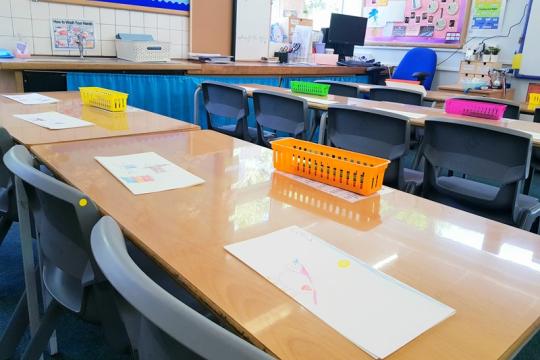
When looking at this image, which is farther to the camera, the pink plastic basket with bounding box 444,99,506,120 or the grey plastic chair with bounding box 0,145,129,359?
the pink plastic basket with bounding box 444,99,506,120

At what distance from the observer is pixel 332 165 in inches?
49.4

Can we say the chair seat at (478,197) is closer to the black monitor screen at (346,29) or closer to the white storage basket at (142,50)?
the white storage basket at (142,50)

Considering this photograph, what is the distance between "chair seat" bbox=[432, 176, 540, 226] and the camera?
1.90m

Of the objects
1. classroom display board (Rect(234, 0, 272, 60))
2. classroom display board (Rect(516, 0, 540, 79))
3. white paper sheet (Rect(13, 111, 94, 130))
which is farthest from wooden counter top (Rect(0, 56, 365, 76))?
classroom display board (Rect(516, 0, 540, 79))

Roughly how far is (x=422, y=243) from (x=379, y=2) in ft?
22.0

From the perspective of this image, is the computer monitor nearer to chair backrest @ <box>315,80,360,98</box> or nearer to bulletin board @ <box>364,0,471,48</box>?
bulletin board @ <box>364,0,471,48</box>

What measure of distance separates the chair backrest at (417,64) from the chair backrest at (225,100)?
3.50 metres

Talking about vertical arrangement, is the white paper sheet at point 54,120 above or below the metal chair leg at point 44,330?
above

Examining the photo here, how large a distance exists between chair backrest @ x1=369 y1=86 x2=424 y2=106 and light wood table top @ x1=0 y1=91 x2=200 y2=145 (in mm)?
2190

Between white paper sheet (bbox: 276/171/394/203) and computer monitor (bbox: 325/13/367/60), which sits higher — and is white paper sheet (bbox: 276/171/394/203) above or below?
below

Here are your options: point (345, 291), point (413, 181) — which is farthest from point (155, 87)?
point (345, 291)

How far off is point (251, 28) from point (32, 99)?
304 centimetres

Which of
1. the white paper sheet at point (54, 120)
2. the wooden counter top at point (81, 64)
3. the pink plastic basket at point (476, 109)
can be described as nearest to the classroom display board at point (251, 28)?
the wooden counter top at point (81, 64)

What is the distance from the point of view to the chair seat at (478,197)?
1.90 metres
